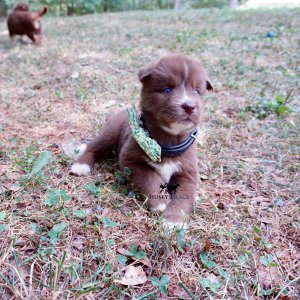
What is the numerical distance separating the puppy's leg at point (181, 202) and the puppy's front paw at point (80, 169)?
813 mm

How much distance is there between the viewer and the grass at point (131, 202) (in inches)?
84.2

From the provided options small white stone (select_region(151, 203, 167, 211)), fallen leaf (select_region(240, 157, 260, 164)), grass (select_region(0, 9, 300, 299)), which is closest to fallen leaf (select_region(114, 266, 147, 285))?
grass (select_region(0, 9, 300, 299))

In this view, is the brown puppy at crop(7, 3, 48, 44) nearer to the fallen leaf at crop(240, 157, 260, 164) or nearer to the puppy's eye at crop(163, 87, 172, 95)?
the fallen leaf at crop(240, 157, 260, 164)

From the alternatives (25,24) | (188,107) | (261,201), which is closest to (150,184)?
(188,107)

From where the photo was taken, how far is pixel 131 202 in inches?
112

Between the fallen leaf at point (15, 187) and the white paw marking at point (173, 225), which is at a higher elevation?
the fallen leaf at point (15, 187)

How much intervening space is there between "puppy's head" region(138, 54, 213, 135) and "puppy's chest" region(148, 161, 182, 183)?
27 centimetres

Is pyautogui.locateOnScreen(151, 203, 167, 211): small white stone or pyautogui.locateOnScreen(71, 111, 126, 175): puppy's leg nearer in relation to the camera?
pyautogui.locateOnScreen(151, 203, 167, 211): small white stone

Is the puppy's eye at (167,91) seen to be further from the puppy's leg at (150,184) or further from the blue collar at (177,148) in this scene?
the puppy's leg at (150,184)

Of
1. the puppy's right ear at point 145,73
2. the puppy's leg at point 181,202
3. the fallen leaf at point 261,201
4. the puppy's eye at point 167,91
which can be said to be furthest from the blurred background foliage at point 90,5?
the fallen leaf at point 261,201

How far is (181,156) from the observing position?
9.71 feet

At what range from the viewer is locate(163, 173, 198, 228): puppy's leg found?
8.57 ft

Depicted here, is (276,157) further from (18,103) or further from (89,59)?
(89,59)

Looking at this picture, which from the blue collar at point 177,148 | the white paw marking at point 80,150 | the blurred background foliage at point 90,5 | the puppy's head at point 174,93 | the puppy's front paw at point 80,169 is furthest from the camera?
the blurred background foliage at point 90,5
